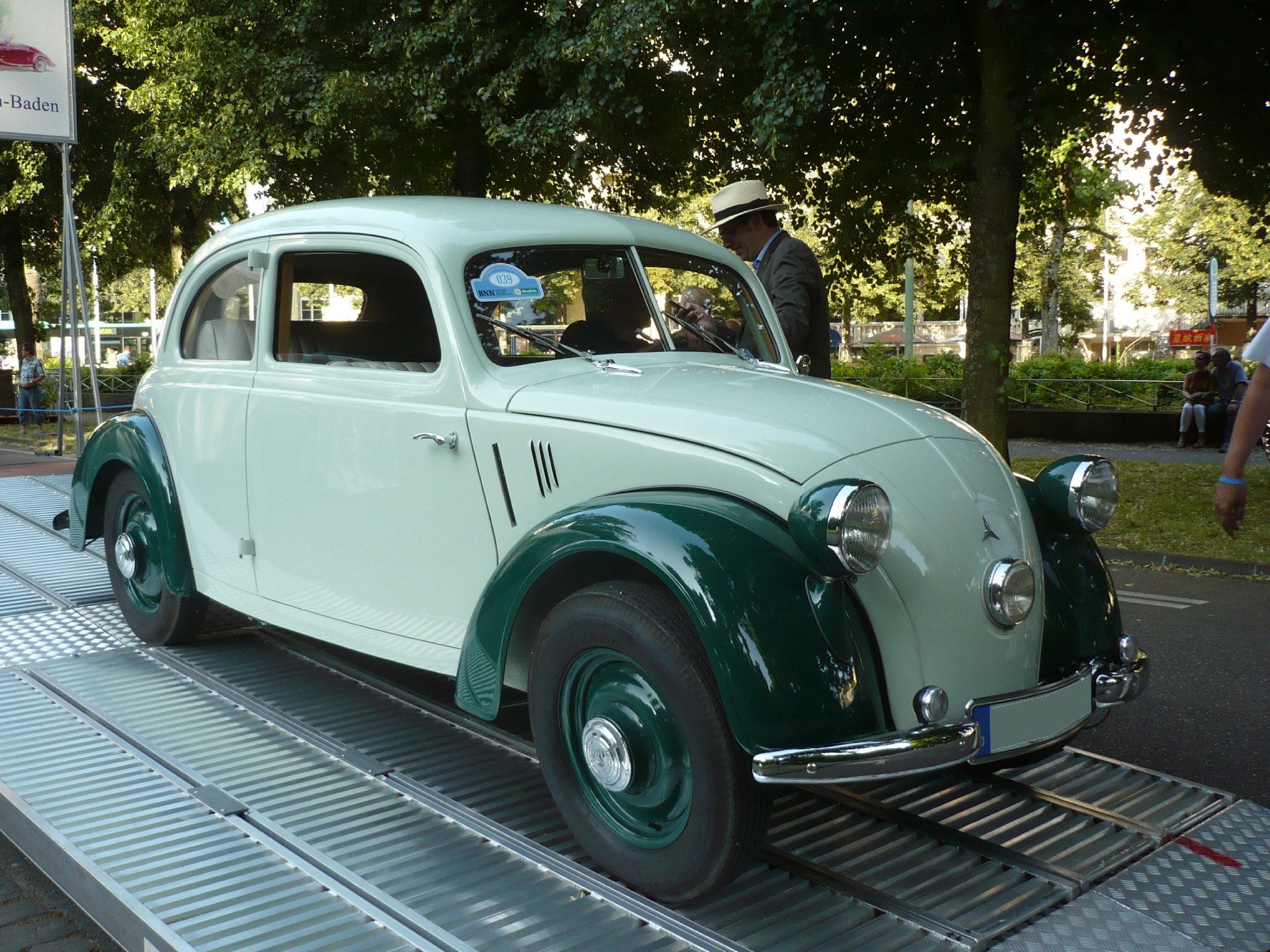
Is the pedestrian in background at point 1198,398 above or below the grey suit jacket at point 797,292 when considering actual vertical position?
below

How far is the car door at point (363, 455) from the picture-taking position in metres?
3.45

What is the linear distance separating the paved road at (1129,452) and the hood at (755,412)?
1136 centimetres

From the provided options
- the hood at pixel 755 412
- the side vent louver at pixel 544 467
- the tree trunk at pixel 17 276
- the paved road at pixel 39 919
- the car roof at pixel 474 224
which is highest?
the tree trunk at pixel 17 276

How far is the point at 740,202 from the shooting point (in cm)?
533

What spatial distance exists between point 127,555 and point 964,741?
3.83m

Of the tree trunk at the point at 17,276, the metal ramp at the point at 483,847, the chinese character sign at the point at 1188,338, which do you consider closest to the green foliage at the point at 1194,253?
the chinese character sign at the point at 1188,338

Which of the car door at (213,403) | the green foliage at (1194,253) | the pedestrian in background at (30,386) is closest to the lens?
the car door at (213,403)

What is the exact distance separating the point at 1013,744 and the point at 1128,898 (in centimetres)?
47

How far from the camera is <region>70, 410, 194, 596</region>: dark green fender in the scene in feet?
15.0

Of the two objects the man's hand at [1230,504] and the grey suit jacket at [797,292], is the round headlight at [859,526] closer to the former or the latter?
the man's hand at [1230,504]

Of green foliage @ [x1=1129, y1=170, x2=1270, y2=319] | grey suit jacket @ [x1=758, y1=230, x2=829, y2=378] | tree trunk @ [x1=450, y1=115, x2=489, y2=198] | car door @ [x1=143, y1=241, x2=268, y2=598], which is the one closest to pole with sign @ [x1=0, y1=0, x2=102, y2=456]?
tree trunk @ [x1=450, y1=115, x2=489, y2=198]

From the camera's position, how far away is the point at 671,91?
453 inches

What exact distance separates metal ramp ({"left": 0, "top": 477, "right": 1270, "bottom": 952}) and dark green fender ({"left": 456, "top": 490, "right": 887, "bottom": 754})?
52cm

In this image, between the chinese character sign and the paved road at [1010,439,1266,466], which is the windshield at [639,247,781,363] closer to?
the paved road at [1010,439,1266,466]
